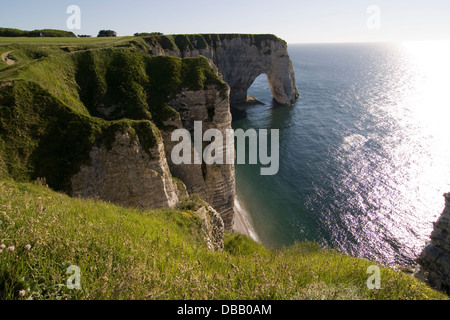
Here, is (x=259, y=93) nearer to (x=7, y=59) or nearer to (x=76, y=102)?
(x=7, y=59)

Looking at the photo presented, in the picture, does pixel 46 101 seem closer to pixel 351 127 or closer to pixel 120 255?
pixel 120 255

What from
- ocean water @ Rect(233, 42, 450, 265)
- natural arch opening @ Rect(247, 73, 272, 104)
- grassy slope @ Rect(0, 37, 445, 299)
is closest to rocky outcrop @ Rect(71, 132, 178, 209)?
grassy slope @ Rect(0, 37, 445, 299)

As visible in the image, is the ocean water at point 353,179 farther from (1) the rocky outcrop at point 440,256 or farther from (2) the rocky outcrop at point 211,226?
(2) the rocky outcrop at point 211,226

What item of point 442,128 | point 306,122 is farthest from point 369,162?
point 442,128

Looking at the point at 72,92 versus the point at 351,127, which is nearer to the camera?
the point at 72,92

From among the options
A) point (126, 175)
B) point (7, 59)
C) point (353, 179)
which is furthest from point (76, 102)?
point (353, 179)

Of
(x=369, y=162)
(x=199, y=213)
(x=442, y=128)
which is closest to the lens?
(x=199, y=213)
